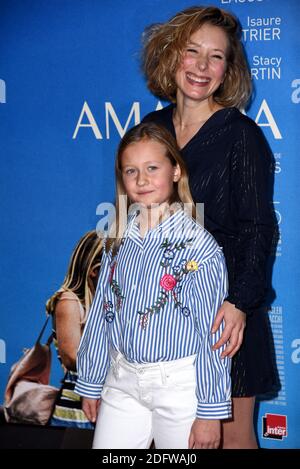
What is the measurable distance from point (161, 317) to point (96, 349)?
31 centimetres

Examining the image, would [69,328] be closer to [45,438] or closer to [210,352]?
[45,438]

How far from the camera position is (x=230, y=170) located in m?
2.24

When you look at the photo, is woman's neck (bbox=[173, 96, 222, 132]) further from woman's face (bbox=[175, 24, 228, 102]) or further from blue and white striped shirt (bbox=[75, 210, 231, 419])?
blue and white striped shirt (bbox=[75, 210, 231, 419])

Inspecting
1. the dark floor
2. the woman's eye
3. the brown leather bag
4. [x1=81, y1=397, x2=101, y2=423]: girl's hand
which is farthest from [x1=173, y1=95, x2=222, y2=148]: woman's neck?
the dark floor

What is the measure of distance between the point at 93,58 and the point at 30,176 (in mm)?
570

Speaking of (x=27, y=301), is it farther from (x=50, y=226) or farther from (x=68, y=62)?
(x=68, y=62)

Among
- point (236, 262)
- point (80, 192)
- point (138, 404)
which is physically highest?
point (80, 192)

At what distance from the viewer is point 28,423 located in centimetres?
314

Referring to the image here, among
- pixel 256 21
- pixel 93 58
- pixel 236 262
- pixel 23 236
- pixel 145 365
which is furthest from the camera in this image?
pixel 23 236

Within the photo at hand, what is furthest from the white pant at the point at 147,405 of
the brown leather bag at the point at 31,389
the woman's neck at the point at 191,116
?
the brown leather bag at the point at 31,389

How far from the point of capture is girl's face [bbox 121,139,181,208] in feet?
6.84

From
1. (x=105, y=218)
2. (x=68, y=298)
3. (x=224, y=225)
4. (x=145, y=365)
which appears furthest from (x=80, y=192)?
(x=145, y=365)

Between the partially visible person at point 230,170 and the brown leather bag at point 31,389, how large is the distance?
109cm

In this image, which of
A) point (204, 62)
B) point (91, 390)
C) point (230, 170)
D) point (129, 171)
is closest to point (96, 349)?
point (91, 390)
